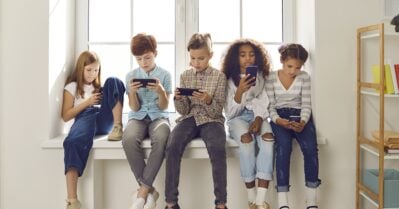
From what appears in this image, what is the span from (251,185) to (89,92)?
103 centimetres

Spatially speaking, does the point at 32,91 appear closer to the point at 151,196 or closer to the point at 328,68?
the point at 151,196

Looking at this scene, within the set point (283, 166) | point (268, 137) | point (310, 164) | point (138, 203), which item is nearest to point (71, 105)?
point (138, 203)

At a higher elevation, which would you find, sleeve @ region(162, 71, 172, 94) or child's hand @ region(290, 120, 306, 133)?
sleeve @ region(162, 71, 172, 94)

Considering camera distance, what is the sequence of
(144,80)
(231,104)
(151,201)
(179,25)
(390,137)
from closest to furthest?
(390,137) < (151,201) < (144,80) < (231,104) < (179,25)

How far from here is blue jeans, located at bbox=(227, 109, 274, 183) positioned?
8.27 feet

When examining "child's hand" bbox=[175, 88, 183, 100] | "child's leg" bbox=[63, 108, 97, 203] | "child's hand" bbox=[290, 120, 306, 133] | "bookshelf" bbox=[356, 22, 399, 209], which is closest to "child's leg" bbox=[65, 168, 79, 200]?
"child's leg" bbox=[63, 108, 97, 203]

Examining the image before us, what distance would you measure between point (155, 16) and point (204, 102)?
2.29 ft

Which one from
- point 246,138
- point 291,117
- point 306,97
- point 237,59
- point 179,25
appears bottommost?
point 246,138

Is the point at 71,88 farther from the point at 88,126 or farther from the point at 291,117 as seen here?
the point at 291,117

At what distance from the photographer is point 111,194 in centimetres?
281

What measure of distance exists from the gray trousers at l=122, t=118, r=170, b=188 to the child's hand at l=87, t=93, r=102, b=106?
9.8 inches

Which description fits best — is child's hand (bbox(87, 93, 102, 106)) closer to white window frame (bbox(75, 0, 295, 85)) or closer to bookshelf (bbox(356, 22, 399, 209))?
white window frame (bbox(75, 0, 295, 85))

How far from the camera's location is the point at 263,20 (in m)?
3.01

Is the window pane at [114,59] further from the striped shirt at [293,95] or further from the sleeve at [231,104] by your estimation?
the striped shirt at [293,95]
